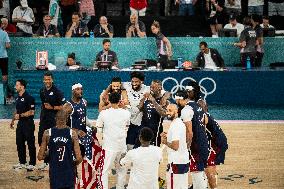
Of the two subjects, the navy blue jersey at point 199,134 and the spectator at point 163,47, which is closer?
the navy blue jersey at point 199,134

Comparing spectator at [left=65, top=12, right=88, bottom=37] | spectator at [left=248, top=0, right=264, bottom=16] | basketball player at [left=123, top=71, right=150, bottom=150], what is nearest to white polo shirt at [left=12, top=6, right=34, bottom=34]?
spectator at [left=65, top=12, right=88, bottom=37]

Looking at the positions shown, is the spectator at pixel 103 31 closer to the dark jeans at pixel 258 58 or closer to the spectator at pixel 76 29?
the spectator at pixel 76 29

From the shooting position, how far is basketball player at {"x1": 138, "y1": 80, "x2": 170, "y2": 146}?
14352 millimetres

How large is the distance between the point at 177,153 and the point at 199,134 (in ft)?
2.69

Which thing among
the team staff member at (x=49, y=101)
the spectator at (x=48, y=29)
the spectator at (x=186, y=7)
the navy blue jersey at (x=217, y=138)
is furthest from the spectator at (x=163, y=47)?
the navy blue jersey at (x=217, y=138)

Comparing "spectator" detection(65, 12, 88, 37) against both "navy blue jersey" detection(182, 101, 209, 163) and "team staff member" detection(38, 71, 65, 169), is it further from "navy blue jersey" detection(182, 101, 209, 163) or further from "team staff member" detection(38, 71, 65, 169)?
"navy blue jersey" detection(182, 101, 209, 163)

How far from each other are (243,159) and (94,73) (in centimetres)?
736

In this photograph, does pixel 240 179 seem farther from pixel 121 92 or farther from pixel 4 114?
pixel 4 114

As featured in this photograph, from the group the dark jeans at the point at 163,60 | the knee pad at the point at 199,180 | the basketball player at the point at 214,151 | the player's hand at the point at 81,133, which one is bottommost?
the knee pad at the point at 199,180

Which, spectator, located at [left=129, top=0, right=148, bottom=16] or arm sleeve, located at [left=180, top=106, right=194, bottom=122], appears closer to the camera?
arm sleeve, located at [left=180, top=106, right=194, bottom=122]

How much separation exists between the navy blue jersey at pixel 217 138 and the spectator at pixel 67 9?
13667 mm

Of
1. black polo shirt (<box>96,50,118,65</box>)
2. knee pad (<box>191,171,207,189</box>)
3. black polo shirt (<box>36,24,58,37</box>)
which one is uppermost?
black polo shirt (<box>36,24,58,37</box>)

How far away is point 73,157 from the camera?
12.0 meters

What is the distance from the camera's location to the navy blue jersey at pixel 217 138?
1378 cm
